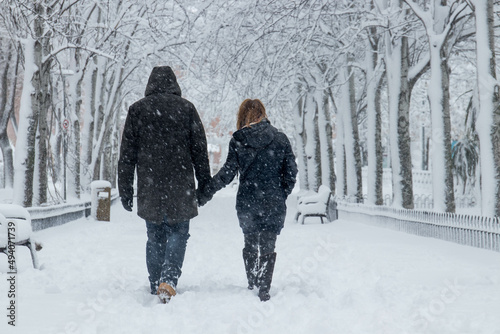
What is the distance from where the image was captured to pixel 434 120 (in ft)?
45.2

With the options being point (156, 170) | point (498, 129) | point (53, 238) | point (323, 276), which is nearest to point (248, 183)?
point (156, 170)

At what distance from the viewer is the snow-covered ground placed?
4758 mm

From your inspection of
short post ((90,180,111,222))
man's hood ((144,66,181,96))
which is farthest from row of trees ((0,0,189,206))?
man's hood ((144,66,181,96))

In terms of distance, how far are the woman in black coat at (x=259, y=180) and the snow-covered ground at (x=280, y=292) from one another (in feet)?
1.55

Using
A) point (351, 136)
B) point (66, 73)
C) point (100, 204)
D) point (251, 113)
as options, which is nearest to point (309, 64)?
point (351, 136)

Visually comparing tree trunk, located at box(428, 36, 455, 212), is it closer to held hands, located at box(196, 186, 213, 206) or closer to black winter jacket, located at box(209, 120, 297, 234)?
black winter jacket, located at box(209, 120, 297, 234)

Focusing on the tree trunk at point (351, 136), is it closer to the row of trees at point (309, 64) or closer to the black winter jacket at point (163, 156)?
the row of trees at point (309, 64)

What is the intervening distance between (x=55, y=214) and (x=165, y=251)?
31.9 feet

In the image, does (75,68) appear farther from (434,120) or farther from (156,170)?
(156,170)

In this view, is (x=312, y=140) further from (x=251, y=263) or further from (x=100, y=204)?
(x=251, y=263)

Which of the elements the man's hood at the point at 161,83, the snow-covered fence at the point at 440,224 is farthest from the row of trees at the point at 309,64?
the man's hood at the point at 161,83

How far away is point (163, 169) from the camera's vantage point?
5777 mm

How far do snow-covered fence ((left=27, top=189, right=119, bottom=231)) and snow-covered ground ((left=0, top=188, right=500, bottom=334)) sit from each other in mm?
3118

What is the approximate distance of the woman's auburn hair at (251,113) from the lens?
6234 millimetres
